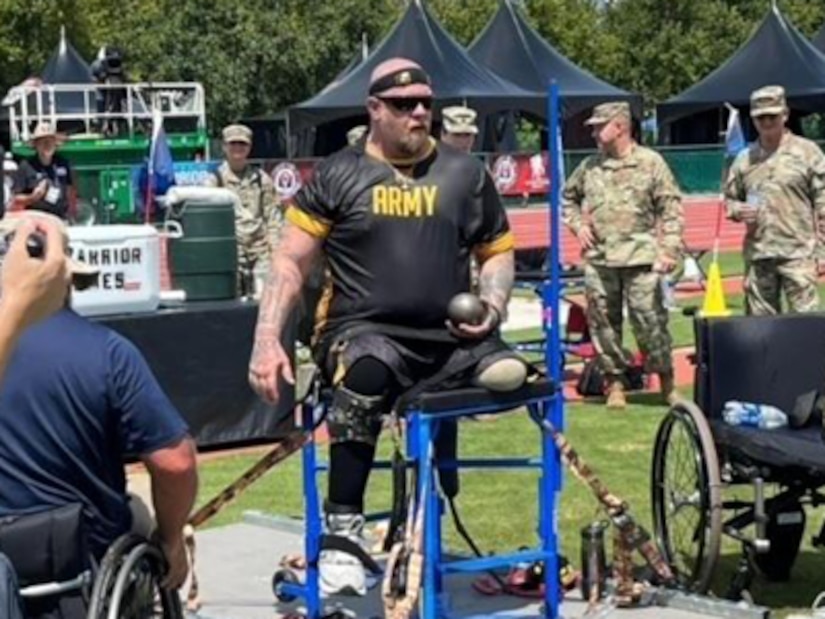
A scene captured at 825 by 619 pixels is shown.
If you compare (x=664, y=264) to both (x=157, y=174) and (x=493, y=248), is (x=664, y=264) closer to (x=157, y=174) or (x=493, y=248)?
(x=493, y=248)

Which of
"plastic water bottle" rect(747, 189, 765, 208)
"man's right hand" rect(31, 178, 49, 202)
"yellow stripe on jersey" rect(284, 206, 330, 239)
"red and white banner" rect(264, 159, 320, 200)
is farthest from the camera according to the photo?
"red and white banner" rect(264, 159, 320, 200)

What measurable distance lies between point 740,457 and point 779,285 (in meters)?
4.16

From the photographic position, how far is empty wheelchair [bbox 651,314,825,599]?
620cm

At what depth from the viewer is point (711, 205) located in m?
33.1

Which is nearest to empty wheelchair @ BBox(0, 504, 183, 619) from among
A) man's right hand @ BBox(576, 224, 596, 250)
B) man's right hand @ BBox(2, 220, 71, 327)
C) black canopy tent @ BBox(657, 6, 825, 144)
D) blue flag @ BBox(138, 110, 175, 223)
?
man's right hand @ BBox(2, 220, 71, 327)

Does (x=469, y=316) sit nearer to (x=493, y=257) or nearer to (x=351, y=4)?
(x=493, y=257)

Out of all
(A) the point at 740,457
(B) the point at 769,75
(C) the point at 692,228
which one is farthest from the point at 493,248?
(B) the point at 769,75

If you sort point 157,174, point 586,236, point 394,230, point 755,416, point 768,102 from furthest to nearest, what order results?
point 157,174
point 586,236
point 768,102
point 755,416
point 394,230

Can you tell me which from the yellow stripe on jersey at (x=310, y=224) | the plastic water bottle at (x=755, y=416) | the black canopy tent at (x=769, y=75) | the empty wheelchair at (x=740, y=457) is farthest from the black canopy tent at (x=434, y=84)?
the yellow stripe on jersey at (x=310, y=224)

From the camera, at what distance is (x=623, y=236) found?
10.8m

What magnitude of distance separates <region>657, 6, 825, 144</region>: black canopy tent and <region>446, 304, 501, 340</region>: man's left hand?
3197 centimetres

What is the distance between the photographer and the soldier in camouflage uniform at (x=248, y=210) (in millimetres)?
11812

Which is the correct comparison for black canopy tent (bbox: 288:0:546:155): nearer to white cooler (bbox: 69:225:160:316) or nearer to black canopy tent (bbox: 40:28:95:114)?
black canopy tent (bbox: 40:28:95:114)

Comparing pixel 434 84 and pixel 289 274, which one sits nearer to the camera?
pixel 289 274
